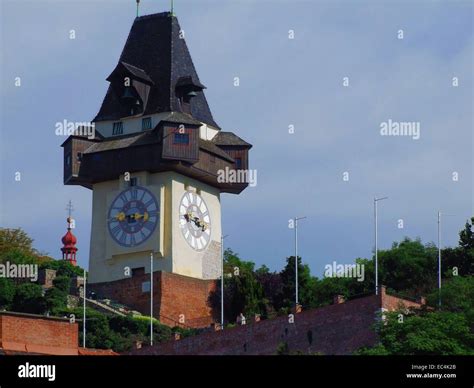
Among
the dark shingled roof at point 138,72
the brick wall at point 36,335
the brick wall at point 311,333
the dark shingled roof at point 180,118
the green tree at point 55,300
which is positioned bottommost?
the brick wall at point 36,335

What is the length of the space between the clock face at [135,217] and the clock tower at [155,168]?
0.04 metres

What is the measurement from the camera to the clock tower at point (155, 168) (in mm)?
86438

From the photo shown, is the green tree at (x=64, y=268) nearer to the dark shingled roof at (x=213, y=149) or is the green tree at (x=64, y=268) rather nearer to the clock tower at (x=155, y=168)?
the clock tower at (x=155, y=168)

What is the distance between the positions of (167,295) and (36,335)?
37362 millimetres

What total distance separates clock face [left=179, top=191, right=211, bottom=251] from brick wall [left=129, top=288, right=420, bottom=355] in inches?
585

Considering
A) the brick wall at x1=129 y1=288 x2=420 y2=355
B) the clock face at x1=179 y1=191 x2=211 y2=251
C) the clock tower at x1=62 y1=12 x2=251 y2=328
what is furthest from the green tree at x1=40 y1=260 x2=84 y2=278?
the brick wall at x1=129 y1=288 x2=420 y2=355

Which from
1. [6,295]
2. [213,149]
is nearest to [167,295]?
[6,295]

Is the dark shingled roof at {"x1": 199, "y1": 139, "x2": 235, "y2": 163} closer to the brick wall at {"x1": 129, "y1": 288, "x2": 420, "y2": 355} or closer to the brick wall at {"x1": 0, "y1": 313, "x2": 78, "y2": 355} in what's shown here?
the brick wall at {"x1": 129, "y1": 288, "x2": 420, "y2": 355}

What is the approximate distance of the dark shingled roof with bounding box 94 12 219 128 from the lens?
89.0m

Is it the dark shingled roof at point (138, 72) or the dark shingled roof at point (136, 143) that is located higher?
the dark shingled roof at point (138, 72)

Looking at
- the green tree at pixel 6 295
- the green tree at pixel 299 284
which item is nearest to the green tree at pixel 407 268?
the green tree at pixel 299 284

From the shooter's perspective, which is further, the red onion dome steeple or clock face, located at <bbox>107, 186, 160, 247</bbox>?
the red onion dome steeple

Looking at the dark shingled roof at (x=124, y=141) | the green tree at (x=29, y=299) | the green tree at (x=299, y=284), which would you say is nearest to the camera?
the green tree at (x=299, y=284)
